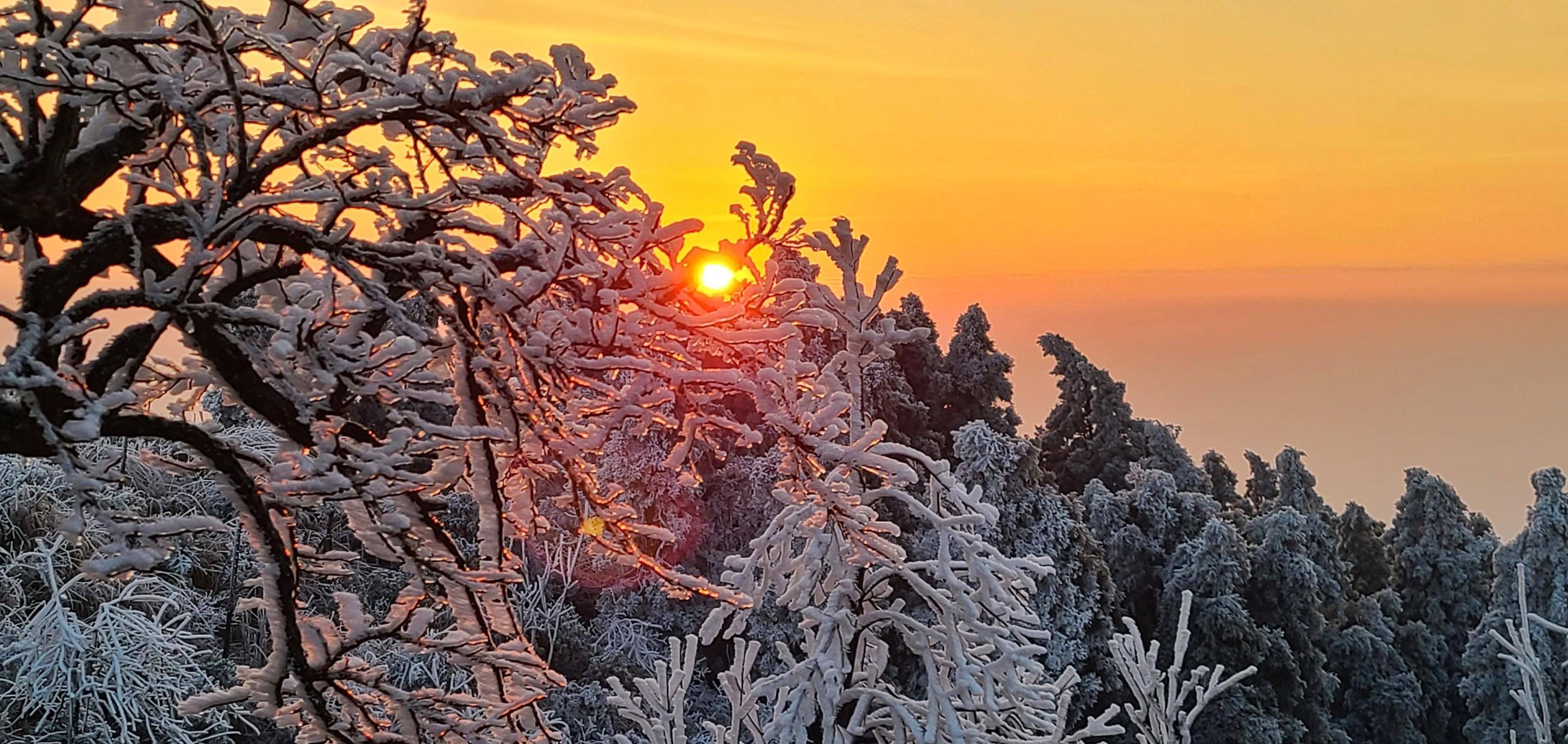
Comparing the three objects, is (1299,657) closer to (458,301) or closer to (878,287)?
(878,287)

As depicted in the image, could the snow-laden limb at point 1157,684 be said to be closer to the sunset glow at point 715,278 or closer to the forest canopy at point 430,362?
the forest canopy at point 430,362

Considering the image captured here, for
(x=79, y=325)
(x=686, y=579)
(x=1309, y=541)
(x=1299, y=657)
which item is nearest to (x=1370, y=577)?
(x=1309, y=541)

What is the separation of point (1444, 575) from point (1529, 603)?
11.3ft

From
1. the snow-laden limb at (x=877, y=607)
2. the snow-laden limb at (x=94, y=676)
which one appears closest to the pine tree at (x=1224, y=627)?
the snow-laden limb at (x=877, y=607)

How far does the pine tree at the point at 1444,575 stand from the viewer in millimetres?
19766

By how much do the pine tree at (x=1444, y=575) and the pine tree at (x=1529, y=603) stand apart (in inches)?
99.4

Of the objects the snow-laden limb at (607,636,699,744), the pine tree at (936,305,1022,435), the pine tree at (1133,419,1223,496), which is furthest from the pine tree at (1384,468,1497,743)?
the snow-laden limb at (607,636,699,744)

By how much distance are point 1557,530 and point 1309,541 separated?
12.4 feet

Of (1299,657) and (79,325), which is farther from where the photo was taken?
(1299,657)

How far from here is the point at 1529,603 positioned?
16766 millimetres

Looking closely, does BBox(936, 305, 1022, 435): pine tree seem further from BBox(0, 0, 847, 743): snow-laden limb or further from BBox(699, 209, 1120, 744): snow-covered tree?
BBox(0, 0, 847, 743): snow-laden limb

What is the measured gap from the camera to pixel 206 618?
44.2ft

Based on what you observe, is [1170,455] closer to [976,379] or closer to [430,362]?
[976,379]

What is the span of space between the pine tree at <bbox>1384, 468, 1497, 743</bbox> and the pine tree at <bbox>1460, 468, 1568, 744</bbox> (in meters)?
2.52
